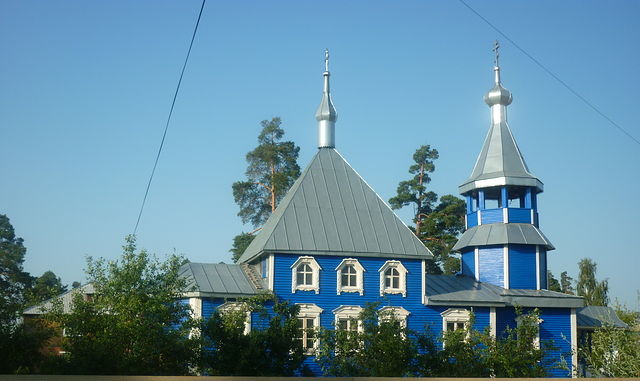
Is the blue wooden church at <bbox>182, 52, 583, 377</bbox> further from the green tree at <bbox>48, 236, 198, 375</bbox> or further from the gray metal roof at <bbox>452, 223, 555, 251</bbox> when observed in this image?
the green tree at <bbox>48, 236, 198, 375</bbox>

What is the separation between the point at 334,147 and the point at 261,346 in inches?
584

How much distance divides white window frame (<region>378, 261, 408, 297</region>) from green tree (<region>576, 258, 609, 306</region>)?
3410cm

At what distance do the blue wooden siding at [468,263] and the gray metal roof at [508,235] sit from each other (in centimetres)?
67

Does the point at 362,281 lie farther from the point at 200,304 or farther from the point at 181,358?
the point at 181,358

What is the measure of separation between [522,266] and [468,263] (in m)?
2.58

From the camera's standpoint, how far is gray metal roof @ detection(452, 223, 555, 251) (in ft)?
99.7

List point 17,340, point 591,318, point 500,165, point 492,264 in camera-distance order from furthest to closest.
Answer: point 591,318, point 500,165, point 492,264, point 17,340

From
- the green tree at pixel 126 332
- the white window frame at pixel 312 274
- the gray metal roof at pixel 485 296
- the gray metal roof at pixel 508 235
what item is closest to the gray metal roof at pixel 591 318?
the gray metal roof at pixel 485 296

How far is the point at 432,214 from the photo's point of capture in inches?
1758

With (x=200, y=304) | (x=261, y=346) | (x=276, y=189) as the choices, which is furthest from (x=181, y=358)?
(x=276, y=189)

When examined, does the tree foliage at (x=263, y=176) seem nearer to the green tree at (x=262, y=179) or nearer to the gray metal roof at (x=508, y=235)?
the green tree at (x=262, y=179)

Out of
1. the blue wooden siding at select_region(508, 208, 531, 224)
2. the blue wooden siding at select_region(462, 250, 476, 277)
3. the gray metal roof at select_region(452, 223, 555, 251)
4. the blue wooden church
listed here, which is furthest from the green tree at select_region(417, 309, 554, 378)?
the blue wooden siding at select_region(462, 250, 476, 277)

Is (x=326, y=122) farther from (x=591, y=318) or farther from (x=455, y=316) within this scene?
(x=591, y=318)

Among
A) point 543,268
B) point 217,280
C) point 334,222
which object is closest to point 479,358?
point 334,222
